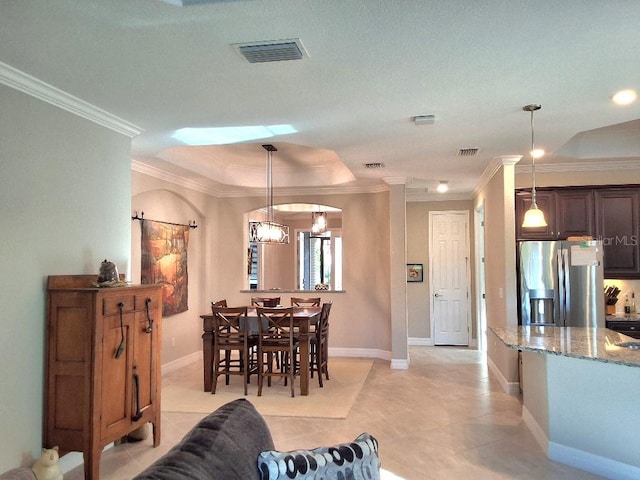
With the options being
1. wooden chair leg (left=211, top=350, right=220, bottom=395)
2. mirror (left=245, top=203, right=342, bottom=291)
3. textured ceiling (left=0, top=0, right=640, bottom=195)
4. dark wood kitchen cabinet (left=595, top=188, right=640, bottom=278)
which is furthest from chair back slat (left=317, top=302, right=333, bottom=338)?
mirror (left=245, top=203, right=342, bottom=291)

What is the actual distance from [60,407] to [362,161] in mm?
3850

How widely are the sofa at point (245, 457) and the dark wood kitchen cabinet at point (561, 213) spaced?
4403mm

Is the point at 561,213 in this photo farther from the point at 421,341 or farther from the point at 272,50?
the point at 272,50

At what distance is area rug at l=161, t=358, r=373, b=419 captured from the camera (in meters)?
4.86

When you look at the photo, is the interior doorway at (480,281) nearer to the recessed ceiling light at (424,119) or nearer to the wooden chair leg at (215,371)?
the recessed ceiling light at (424,119)

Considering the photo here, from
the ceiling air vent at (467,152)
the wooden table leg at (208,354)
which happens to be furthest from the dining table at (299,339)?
the ceiling air vent at (467,152)

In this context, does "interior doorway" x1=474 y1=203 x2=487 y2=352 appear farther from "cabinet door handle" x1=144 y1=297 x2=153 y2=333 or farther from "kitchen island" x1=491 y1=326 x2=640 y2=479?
"cabinet door handle" x1=144 y1=297 x2=153 y2=333

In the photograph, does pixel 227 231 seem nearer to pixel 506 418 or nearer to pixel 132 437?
pixel 132 437

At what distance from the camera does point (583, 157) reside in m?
5.52

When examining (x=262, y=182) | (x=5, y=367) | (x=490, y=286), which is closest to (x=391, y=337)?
(x=490, y=286)

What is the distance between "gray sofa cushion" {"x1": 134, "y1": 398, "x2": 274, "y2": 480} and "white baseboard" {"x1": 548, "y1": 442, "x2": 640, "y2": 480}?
2642mm

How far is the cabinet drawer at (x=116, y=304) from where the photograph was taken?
Answer: 130 inches

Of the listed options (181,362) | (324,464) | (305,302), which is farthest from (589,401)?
(181,362)

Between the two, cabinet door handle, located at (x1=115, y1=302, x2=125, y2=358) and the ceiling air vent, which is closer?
cabinet door handle, located at (x1=115, y1=302, x2=125, y2=358)
